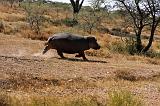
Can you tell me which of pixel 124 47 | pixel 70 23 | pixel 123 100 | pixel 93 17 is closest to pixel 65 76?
pixel 123 100

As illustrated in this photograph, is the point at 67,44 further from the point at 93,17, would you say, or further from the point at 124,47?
the point at 93,17

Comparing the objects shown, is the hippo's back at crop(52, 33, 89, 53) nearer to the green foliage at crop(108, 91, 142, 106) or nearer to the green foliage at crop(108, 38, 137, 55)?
the green foliage at crop(108, 38, 137, 55)

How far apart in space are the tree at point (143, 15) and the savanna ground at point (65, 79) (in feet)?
19.6

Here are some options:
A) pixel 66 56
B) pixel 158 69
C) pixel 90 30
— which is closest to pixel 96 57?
pixel 66 56

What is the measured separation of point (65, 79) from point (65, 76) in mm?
535

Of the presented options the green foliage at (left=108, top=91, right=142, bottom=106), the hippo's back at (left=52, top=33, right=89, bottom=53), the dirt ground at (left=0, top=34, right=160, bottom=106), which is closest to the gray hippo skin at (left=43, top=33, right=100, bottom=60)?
the hippo's back at (left=52, top=33, right=89, bottom=53)

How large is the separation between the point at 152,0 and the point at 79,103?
58.3 ft

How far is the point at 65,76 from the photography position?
1603cm

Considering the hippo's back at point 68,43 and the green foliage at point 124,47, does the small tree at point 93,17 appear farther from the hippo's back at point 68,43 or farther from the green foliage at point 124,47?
the hippo's back at point 68,43

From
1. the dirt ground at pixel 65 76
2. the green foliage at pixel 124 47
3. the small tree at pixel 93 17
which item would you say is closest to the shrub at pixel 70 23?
the small tree at pixel 93 17

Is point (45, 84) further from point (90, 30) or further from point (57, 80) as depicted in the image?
point (90, 30)

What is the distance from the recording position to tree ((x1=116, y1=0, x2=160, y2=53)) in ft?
93.0

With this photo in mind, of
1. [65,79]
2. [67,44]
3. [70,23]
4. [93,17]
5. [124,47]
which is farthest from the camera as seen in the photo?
[70,23]

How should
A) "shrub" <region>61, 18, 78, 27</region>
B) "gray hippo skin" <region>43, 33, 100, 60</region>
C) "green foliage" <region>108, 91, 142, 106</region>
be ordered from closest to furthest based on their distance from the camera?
1. "green foliage" <region>108, 91, 142, 106</region>
2. "gray hippo skin" <region>43, 33, 100, 60</region>
3. "shrub" <region>61, 18, 78, 27</region>
